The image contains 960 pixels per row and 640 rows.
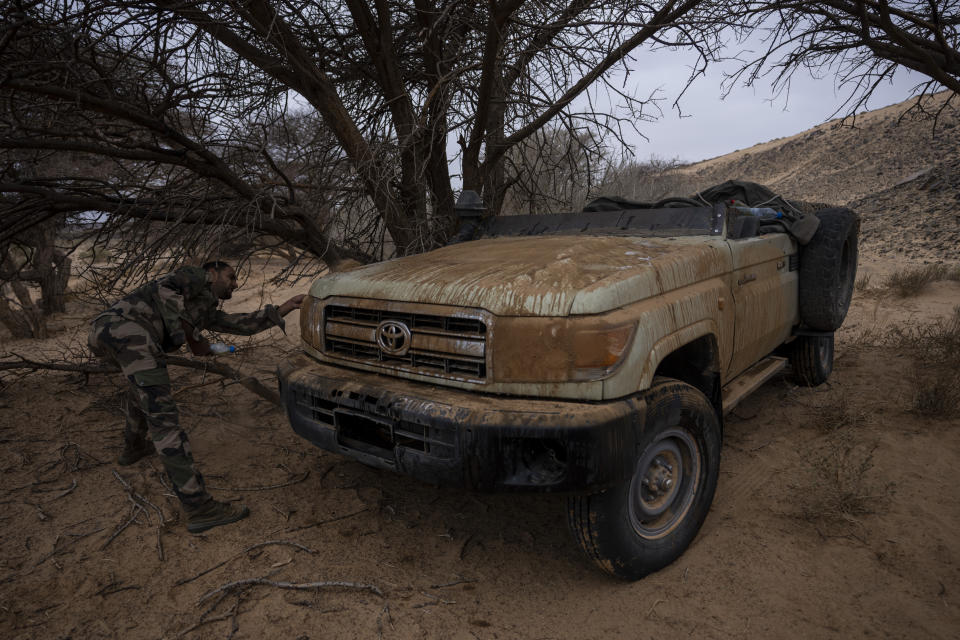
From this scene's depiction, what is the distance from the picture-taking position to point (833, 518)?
273cm

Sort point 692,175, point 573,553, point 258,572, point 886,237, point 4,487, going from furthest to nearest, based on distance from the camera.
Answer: point 692,175
point 886,237
point 4,487
point 573,553
point 258,572

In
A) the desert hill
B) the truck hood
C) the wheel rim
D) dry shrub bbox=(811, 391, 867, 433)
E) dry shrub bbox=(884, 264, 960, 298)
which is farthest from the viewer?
the desert hill

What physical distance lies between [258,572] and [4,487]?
88.2 inches

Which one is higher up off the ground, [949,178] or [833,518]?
[949,178]

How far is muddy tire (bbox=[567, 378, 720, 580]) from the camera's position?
2207mm

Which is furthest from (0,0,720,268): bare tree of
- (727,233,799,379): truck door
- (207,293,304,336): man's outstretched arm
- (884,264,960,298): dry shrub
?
(884,264,960,298): dry shrub

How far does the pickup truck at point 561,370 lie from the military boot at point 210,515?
81 centimetres

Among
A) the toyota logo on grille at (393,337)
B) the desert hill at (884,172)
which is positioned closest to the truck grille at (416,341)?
the toyota logo on grille at (393,337)

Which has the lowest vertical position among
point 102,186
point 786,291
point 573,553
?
point 573,553

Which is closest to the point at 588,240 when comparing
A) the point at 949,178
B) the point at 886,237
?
the point at 886,237

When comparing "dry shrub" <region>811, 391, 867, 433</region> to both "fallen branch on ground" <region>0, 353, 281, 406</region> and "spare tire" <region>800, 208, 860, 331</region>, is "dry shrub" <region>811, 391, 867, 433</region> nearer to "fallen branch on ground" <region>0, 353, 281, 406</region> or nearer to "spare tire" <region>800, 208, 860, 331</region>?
"spare tire" <region>800, 208, 860, 331</region>

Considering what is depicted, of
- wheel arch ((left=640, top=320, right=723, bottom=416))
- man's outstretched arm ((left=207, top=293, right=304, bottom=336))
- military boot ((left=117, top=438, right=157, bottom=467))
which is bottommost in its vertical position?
military boot ((left=117, top=438, right=157, bottom=467))

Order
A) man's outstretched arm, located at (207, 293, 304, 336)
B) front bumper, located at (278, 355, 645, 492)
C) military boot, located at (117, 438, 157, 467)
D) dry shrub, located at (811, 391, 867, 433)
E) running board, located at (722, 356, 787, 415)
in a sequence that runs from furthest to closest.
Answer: dry shrub, located at (811, 391, 867, 433)
military boot, located at (117, 438, 157, 467)
man's outstretched arm, located at (207, 293, 304, 336)
running board, located at (722, 356, 787, 415)
front bumper, located at (278, 355, 645, 492)

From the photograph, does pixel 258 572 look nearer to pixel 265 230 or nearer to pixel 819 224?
pixel 265 230
